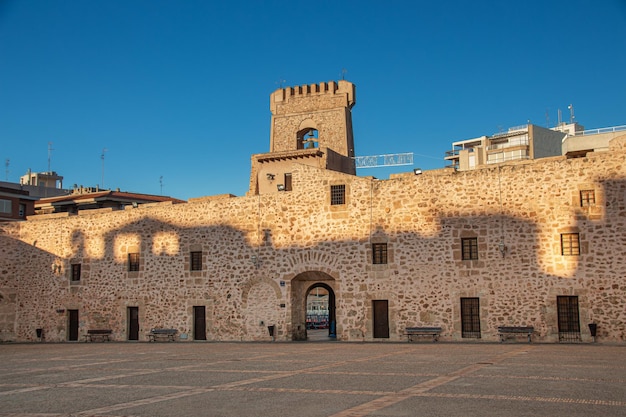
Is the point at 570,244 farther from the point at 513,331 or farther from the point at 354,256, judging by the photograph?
the point at 354,256

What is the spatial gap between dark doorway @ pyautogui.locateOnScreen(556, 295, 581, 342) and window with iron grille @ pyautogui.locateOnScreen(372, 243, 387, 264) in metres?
6.24

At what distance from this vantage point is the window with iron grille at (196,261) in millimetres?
28203

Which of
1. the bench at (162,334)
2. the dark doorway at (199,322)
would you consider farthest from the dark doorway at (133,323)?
the dark doorway at (199,322)

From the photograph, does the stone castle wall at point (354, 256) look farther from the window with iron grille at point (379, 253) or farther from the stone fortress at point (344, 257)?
the window with iron grille at point (379, 253)

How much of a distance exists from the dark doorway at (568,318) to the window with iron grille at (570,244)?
56.5 inches

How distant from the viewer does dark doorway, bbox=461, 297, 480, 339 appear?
22844mm

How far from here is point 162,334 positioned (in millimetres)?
28422

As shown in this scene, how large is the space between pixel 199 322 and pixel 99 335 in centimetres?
562

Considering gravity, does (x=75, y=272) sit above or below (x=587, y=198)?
below

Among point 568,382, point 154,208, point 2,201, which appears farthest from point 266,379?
point 2,201

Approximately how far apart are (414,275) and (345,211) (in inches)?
144

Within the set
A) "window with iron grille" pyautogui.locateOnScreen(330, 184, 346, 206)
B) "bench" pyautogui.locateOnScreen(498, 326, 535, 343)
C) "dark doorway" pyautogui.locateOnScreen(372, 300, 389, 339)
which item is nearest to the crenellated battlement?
"window with iron grille" pyautogui.locateOnScreen(330, 184, 346, 206)

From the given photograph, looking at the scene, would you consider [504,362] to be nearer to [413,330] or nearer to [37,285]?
[413,330]

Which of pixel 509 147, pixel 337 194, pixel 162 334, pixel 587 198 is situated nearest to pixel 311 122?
pixel 337 194
